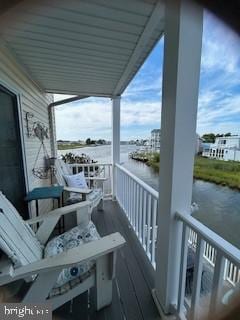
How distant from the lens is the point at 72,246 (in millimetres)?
1742

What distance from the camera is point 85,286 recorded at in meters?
1.40

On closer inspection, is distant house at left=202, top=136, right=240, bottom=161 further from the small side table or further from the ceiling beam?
the small side table

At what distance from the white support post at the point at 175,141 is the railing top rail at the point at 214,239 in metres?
0.11

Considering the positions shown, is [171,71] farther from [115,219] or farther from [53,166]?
[53,166]

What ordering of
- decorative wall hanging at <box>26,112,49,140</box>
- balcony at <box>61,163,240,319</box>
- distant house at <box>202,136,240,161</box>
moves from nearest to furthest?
distant house at <box>202,136,240,161</box>
balcony at <box>61,163,240,319</box>
decorative wall hanging at <box>26,112,49,140</box>

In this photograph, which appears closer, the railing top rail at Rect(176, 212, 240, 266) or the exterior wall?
the railing top rail at Rect(176, 212, 240, 266)

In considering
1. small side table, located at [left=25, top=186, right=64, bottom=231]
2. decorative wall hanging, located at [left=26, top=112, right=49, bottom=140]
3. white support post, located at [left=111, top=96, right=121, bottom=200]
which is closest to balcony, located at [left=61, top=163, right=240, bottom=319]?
white support post, located at [left=111, top=96, right=121, bottom=200]

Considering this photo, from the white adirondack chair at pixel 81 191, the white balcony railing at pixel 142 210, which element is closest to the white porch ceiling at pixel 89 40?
the white balcony railing at pixel 142 210

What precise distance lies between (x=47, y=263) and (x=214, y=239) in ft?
3.38

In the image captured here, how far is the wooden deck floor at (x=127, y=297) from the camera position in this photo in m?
1.47

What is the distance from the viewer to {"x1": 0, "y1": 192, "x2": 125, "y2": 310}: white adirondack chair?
1144 mm

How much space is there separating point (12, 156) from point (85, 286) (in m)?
1.72

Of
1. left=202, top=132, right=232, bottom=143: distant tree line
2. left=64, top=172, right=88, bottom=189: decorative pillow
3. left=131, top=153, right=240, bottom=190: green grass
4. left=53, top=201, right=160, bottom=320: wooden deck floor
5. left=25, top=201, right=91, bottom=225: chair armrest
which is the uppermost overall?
left=202, top=132, right=232, bottom=143: distant tree line

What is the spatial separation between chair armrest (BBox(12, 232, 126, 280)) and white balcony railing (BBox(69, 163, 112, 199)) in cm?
270
